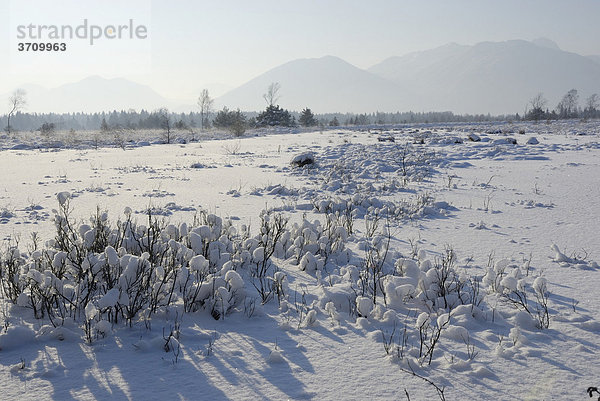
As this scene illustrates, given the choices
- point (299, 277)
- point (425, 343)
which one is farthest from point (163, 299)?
point (425, 343)

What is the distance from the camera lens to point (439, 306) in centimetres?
334

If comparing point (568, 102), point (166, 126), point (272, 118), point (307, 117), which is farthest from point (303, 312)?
point (568, 102)

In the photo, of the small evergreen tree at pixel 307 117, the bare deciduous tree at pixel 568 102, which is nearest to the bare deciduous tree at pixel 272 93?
the small evergreen tree at pixel 307 117

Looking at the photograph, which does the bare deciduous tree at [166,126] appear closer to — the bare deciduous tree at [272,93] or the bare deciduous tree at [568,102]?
the bare deciduous tree at [272,93]

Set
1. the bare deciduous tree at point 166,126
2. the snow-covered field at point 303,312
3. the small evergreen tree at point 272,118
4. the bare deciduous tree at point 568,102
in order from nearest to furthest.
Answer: the snow-covered field at point 303,312, the bare deciduous tree at point 166,126, the small evergreen tree at point 272,118, the bare deciduous tree at point 568,102

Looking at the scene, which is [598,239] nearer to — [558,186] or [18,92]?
[558,186]

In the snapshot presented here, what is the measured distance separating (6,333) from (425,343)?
273 centimetres

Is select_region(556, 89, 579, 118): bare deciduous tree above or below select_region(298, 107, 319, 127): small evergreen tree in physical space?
above

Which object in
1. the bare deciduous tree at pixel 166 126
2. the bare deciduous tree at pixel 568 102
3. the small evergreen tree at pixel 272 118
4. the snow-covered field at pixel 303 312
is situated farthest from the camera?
the bare deciduous tree at pixel 568 102

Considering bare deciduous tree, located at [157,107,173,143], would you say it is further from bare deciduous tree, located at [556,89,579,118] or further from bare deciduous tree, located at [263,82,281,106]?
bare deciduous tree, located at [556,89,579,118]

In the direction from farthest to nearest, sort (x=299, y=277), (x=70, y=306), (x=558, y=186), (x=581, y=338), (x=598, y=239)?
(x=558, y=186) < (x=598, y=239) < (x=299, y=277) < (x=70, y=306) < (x=581, y=338)

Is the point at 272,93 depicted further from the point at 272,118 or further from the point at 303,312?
the point at 303,312

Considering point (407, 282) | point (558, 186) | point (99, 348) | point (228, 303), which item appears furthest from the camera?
point (558, 186)

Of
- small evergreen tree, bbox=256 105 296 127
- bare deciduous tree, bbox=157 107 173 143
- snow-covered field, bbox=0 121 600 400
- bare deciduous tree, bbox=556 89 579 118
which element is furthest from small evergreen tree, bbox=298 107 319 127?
bare deciduous tree, bbox=556 89 579 118
